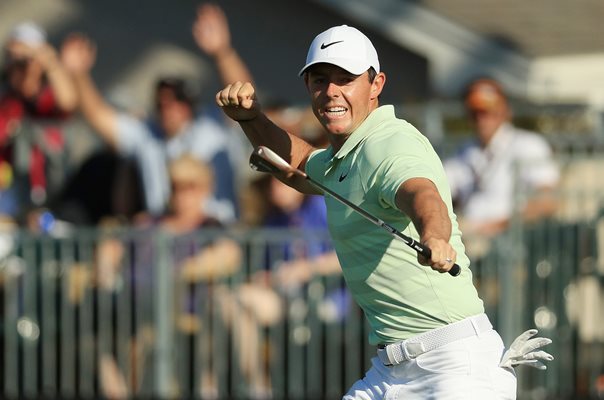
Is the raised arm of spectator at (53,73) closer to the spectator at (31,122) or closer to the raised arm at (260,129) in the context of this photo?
the spectator at (31,122)

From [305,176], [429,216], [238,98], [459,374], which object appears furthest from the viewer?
[238,98]

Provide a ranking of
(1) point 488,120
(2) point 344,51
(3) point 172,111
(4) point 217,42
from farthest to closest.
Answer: (4) point 217,42, (3) point 172,111, (1) point 488,120, (2) point 344,51

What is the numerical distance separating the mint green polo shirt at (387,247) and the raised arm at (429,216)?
22 centimetres

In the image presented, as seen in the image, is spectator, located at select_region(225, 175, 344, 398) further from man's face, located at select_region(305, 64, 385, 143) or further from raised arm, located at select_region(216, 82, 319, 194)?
man's face, located at select_region(305, 64, 385, 143)

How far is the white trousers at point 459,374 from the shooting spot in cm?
575

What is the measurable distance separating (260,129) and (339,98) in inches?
40.0

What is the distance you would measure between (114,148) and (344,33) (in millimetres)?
5563

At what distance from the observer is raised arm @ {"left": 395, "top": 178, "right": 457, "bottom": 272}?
4992 mm

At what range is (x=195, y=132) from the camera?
1095 centimetres

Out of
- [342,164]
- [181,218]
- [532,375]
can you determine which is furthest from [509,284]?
[342,164]

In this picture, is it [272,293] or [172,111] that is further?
[172,111]

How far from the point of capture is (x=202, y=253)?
1030cm

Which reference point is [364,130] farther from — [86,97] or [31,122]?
[31,122]

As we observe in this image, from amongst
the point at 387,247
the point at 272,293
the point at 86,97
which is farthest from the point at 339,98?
the point at 86,97
